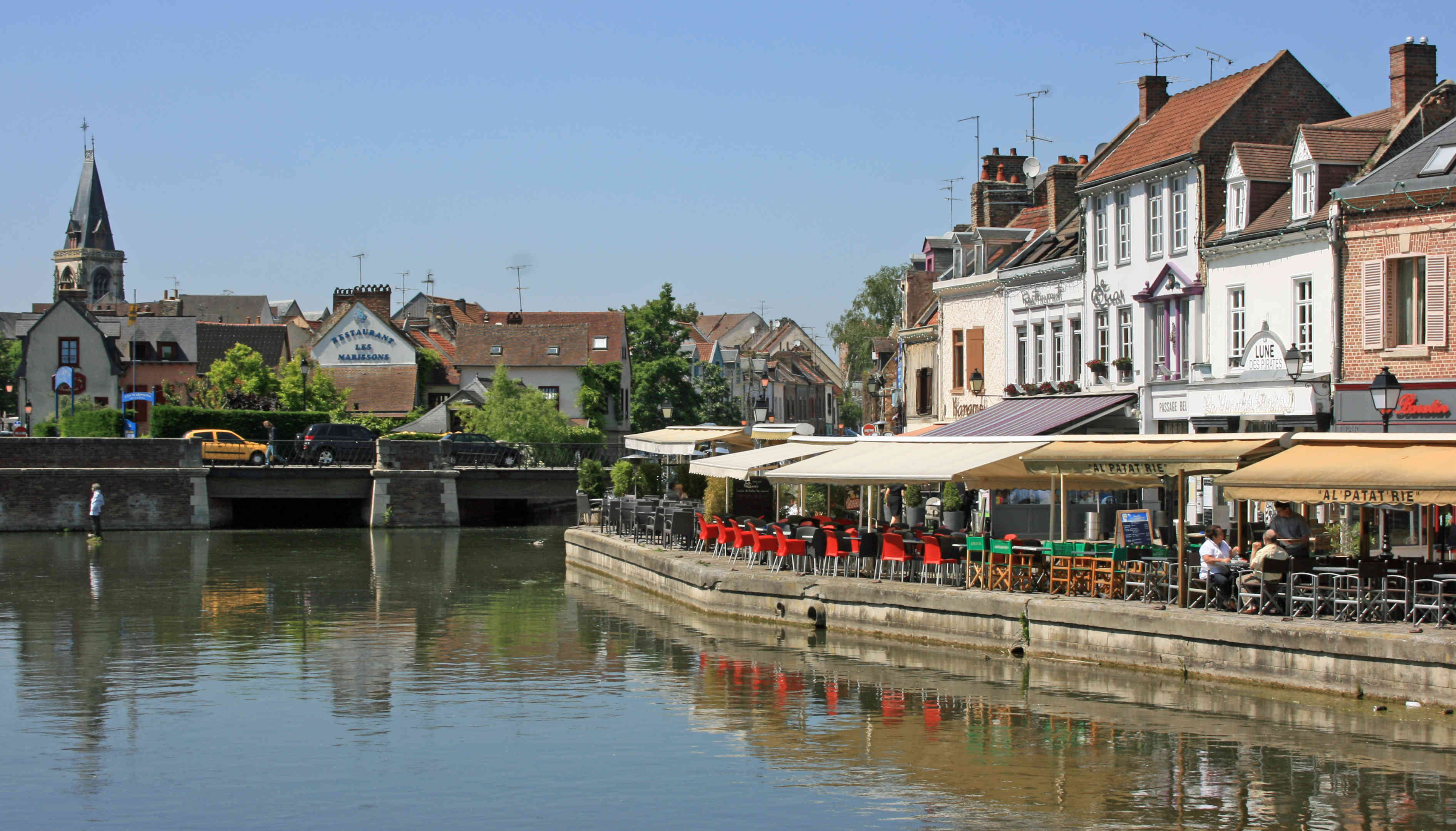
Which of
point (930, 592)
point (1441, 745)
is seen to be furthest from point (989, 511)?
point (1441, 745)

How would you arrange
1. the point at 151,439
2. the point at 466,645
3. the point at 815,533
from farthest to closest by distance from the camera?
1. the point at 151,439
2. the point at 815,533
3. the point at 466,645

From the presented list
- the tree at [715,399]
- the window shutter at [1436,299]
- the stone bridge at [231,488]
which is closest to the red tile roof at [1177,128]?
the window shutter at [1436,299]

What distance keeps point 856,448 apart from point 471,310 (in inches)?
3215

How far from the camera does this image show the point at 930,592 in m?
21.1

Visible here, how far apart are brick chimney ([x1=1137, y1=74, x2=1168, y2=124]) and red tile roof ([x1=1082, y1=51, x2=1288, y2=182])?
0.64 m

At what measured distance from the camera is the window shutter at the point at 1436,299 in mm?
25500

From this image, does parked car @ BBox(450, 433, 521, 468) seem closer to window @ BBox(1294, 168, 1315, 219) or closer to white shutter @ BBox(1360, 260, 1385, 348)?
window @ BBox(1294, 168, 1315, 219)

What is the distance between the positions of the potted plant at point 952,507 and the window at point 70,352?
161ft

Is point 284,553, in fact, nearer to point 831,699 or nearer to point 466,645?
point 466,645

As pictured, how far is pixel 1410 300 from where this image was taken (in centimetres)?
2625

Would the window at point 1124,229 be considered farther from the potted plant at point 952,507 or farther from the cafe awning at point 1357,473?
the cafe awning at point 1357,473

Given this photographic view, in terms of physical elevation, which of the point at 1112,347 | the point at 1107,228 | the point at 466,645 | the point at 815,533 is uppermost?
the point at 1107,228

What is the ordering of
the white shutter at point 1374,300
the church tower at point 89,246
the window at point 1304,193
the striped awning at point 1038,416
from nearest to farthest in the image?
the white shutter at point 1374,300 → the window at point 1304,193 → the striped awning at point 1038,416 → the church tower at point 89,246

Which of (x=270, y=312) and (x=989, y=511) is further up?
(x=270, y=312)
